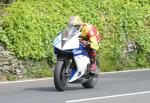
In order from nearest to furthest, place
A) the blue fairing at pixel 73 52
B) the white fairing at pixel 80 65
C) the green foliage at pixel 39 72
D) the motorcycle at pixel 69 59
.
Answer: the motorcycle at pixel 69 59 < the blue fairing at pixel 73 52 < the white fairing at pixel 80 65 < the green foliage at pixel 39 72

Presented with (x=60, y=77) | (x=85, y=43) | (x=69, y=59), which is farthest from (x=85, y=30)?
(x=60, y=77)

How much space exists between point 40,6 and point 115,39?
9.51 feet

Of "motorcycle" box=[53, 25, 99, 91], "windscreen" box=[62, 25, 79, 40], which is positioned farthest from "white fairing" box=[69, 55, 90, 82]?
"windscreen" box=[62, 25, 79, 40]

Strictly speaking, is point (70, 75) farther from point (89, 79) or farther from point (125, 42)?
point (125, 42)

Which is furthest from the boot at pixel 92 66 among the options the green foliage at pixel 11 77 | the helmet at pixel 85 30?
the green foliage at pixel 11 77

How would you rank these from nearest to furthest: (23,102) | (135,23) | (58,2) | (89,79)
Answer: (23,102) → (89,79) → (58,2) → (135,23)

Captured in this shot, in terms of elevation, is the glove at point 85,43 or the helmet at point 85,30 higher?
the helmet at point 85,30

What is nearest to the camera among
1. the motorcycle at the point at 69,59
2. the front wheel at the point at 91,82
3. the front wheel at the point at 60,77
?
the front wheel at the point at 60,77

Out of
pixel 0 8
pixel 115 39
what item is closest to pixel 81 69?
pixel 0 8

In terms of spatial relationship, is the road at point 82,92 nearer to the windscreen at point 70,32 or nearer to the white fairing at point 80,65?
the white fairing at point 80,65

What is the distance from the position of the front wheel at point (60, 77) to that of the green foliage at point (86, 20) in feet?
14.2

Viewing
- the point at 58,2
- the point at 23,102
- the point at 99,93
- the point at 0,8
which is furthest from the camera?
the point at 58,2

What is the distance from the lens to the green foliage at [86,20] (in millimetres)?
17922

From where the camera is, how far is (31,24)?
18328 mm
